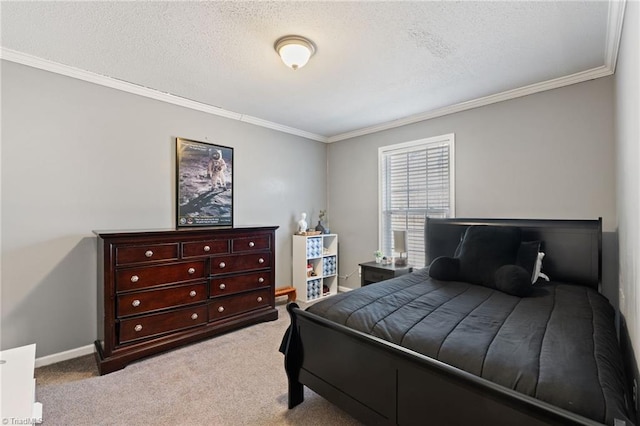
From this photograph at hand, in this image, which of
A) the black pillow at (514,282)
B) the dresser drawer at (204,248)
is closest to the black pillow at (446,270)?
the black pillow at (514,282)

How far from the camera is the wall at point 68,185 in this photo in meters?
2.42

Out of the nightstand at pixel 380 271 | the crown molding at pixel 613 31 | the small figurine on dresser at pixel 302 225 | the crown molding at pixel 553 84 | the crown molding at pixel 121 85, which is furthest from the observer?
the small figurine on dresser at pixel 302 225

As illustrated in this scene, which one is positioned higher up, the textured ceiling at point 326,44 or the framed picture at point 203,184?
the textured ceiling at point 326,44

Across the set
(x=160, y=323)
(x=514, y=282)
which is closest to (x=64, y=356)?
(x=160, y=323)

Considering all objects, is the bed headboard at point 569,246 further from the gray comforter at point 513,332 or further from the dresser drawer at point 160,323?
the dresser drawer at point 160,323

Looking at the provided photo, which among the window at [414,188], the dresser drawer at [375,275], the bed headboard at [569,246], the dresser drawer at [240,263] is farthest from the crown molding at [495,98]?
the dresser drawer at [240,263]

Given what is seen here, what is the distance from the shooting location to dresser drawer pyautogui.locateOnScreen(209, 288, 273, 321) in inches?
121

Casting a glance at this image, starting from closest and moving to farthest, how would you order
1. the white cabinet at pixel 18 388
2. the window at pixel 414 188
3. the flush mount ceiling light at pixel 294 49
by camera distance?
the white cabinet at pixel 18 388, the flush mount ceiling light at pixel 294 49, the window at pixel 414 188

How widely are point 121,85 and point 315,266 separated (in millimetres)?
3198

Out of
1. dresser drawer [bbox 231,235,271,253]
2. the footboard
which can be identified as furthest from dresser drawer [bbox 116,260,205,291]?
the footboard

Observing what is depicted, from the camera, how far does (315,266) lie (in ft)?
14.9

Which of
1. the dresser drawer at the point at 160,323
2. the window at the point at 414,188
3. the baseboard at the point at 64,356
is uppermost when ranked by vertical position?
the window at the point at 414,188

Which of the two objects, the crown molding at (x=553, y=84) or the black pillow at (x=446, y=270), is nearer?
the crown molding at (x=553, y=84)

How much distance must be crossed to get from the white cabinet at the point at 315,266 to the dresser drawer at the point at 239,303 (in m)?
0.82
